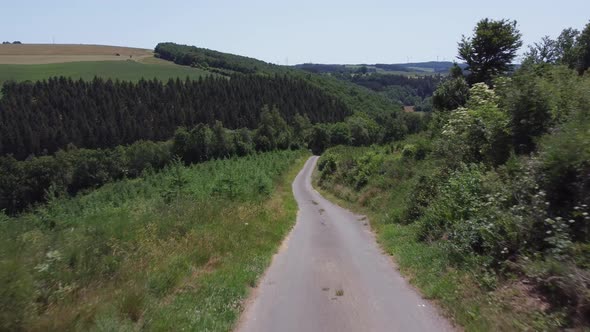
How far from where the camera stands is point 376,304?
28.7 feet

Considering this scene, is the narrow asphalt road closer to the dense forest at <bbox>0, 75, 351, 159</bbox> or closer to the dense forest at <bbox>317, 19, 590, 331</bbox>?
the dense forest at <bbox>317, 19, 590, 331</bbox>

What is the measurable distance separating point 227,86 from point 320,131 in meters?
35.6

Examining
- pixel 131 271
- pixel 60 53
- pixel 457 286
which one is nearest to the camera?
pixel 457 286

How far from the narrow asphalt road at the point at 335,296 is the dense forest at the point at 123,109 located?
10046cm

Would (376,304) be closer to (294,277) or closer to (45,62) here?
(294,277)

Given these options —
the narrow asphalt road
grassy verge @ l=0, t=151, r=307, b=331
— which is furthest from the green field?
the narrow asphalt road

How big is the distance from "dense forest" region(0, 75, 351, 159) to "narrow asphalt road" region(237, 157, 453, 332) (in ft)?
330

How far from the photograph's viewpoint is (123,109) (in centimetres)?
11569

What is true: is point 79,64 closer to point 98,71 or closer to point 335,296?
point 98,71

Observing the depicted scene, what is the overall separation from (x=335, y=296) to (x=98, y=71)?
154 m

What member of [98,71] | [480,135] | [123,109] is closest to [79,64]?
[98,71]

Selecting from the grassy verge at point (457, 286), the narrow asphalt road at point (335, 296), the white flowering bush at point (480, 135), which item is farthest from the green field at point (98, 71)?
the narrow asphalt road at point (335, 296)

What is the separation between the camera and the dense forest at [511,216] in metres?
6.82

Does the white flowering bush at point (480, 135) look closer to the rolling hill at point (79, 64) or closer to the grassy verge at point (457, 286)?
the grassy verge at point (457, 286)
